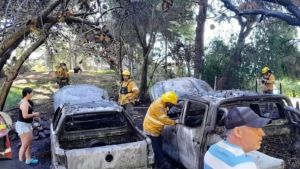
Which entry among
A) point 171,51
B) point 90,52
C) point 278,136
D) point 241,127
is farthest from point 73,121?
point 171,51

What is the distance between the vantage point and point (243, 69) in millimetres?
18672

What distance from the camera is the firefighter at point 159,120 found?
7.79 m

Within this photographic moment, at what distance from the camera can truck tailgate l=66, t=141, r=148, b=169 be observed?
6250 millimetres

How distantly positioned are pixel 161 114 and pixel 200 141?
5.40 feet

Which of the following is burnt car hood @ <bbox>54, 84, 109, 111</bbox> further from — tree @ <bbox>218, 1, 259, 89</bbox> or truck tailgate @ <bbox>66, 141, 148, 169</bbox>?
tree @ <bbox>218, 1, 259, 89</bbox>

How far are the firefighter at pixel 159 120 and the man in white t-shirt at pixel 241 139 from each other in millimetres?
5306

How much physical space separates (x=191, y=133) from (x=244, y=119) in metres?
4.46

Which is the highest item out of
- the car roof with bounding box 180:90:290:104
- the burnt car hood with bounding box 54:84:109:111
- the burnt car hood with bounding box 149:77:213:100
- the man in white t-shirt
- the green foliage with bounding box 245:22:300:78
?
the green foliage with bounding box 245:22:300:78

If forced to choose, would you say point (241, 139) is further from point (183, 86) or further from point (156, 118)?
point (183, 86)

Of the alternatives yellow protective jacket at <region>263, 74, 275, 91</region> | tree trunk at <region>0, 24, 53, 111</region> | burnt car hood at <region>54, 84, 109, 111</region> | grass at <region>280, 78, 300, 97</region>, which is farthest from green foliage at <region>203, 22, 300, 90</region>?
tree trunk at <region>0, 24, 53, 111</region>

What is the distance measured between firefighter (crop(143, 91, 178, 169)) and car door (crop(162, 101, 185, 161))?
0.36ft

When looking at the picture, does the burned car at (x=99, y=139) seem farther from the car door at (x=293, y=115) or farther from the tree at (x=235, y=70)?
the tree at (x=235, y=70)

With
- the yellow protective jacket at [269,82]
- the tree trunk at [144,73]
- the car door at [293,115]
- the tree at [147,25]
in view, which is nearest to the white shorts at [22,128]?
the car door at [293,115]

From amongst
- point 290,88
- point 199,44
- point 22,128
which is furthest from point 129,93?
point 290,88
